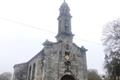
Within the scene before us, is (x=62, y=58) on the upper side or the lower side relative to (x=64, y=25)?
lower

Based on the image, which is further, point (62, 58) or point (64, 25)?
point (64, 25)

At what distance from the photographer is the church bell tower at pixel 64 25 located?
3247 cm

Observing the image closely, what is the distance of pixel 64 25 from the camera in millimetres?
32906

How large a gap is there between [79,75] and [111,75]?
981 cm

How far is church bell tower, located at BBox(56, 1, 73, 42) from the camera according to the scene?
32469mm

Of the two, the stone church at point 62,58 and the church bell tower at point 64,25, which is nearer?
the stone church at point 62,58

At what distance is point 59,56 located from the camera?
104 feet

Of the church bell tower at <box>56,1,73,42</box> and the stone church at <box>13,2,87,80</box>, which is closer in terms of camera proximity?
the stone church at <box>13,2,87,80</box>

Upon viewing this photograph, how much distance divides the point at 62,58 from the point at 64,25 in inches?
203

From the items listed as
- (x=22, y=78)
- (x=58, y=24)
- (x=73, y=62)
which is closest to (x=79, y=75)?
(x=73, y=62)

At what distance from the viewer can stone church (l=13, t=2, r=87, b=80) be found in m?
30.6

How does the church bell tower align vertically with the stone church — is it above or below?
above

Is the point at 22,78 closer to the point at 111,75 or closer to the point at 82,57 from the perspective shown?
the point at 82,57

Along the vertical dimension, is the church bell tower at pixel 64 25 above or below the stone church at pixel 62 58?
above
